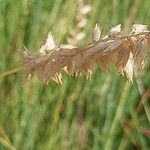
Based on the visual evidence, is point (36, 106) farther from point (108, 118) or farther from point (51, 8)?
point (51, 8)

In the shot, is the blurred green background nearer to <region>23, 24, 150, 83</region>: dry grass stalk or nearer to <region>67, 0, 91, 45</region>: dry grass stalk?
<region>67, 0, 91, 45</region>: dry grass stalk

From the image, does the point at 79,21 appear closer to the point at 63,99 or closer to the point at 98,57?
the point at 63,99

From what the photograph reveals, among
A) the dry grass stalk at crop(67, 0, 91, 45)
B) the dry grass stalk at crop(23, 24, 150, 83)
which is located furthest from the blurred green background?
the dry grass stalk at crop(23, 24, 150, 83)

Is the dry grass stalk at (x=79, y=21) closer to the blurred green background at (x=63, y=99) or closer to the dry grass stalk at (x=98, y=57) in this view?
the blurred green background at (x=63, y=99)

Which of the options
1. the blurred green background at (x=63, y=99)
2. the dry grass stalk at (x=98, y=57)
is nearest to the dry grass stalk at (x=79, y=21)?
the blurred green background at (x=63, y=99)

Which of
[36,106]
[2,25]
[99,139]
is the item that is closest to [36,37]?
[2,25]

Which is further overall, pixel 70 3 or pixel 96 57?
pixel 70 3
